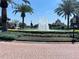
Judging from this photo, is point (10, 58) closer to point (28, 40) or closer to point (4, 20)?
point (28, 40)

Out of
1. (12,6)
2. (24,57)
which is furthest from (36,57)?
(12,6)

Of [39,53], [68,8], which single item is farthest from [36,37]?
[68,8]

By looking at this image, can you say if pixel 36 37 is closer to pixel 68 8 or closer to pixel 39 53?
pixel 39 53

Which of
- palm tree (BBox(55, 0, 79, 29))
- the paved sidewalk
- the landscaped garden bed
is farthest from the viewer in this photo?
palm tree (BBox(55, 0, 79, 29))

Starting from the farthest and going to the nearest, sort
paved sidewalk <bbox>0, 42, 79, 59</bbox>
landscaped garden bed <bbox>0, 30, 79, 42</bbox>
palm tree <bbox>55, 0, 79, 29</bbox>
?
1. palm tree <bbox>55, 0, 79, 29</bbox>
2. landscaped garden bed <bbox>0, 30, 79, 42</bbox>
3. paved sidewalk <bbox>0, 42, 79, 59</bbox>

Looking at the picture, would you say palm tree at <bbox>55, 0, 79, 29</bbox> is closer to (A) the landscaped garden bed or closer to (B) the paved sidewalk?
(A) the landscaped garden bed

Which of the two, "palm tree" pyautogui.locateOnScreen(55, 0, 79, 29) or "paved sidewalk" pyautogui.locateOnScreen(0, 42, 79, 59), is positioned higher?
"palm tree" pyautogui.locateOnScreen(55, 0, 79, 29)

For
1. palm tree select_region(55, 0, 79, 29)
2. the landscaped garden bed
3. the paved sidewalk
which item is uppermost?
palm tree select_region(55, 0, 79, 29)

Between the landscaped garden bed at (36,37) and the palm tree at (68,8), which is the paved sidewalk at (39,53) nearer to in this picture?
the landscaped garden bed at (36,37)

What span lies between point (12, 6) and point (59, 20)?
5274cm

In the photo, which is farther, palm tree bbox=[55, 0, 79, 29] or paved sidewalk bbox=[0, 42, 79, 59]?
palm tree bbox=[55, 0, 79, 29]

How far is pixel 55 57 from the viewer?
13.0 meters

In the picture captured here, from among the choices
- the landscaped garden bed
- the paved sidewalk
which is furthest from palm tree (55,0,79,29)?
the paved sidewalk

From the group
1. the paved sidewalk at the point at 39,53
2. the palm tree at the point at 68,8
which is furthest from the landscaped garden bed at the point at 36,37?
the palm tree at the point at 68,8
